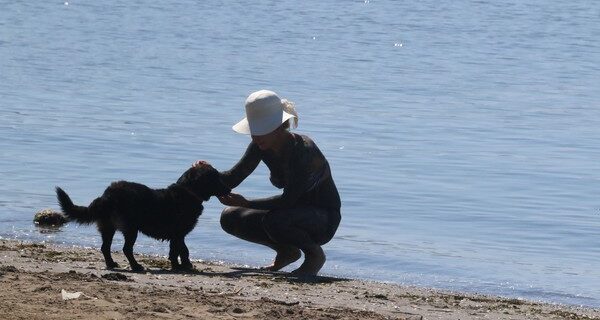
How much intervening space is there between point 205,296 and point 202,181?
1.19 meters

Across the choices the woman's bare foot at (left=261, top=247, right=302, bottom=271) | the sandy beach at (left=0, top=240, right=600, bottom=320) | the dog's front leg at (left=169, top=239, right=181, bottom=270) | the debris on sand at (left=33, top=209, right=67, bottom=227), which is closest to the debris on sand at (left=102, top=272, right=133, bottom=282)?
the sandy beach at (left=0, top=240, right=600, bottom=320)

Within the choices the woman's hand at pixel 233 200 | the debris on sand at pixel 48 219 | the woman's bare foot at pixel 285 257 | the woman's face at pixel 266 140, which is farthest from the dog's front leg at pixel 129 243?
the debris on sand at pixel 48 219

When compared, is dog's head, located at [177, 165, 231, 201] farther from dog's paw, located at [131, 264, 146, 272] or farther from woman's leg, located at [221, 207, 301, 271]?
Result: dog's paw, located at [131, 264, 146, 272]

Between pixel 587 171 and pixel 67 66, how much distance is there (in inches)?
436

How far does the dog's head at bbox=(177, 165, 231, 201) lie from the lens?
8.57 meters

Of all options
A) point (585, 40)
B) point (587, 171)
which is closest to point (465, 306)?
point (587, 171)

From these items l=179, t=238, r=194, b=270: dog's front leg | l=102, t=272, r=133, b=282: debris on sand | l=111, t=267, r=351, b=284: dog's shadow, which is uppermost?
l=179, t=238, r=194, b=270: dog's front leg

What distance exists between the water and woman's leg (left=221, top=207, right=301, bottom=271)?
3.16 ft

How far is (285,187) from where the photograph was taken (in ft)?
28.8

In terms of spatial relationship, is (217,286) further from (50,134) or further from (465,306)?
(50,134)

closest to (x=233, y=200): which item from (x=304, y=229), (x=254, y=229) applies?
(x=254, y=229)

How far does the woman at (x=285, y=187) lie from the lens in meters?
8.54

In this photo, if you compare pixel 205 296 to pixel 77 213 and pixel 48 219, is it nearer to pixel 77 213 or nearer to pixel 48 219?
pixel 77 213

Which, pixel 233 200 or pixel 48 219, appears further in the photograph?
pixel 48 219
